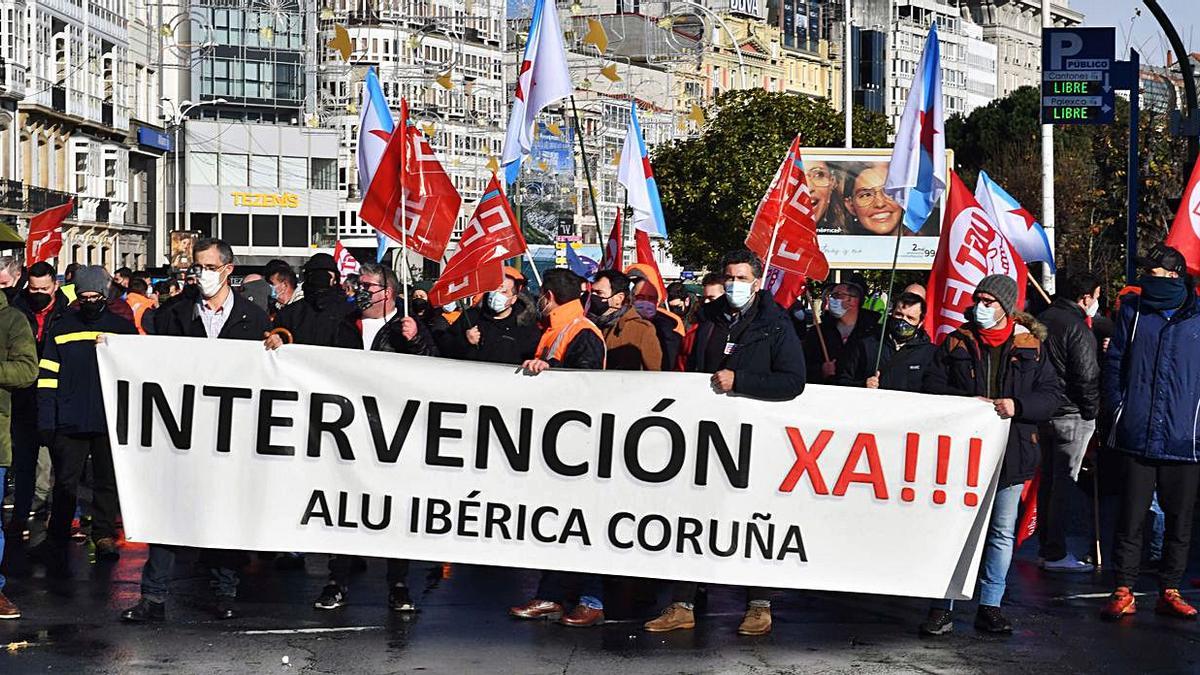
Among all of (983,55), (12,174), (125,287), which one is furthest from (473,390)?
(983,55)

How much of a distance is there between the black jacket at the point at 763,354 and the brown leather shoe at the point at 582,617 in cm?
132

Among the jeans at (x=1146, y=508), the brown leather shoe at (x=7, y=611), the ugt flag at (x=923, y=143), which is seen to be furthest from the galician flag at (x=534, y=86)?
the jeans at (x=1146, y=508)

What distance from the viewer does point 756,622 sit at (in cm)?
976

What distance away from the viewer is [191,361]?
9.91m

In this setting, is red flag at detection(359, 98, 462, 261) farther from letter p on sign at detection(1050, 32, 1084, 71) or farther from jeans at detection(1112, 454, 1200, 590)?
letter p on sign at detection(1050, 32, 1084, 71)

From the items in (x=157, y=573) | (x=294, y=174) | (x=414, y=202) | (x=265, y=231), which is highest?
Answer: (x=294, y=174)

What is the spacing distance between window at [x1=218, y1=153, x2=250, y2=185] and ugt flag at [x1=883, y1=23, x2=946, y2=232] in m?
80.8

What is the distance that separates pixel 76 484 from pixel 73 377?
3.22ft

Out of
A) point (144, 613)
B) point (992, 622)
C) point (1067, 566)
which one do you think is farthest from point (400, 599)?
point (1067, 566)

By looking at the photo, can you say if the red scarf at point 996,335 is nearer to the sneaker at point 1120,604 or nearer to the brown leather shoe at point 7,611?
the sneaker at point 1120,604

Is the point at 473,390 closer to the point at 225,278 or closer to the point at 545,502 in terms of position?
the point at 545,502

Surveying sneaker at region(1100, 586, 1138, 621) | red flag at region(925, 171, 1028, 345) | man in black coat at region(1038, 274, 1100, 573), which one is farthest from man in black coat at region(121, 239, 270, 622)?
man in black coat at region(1038, 274, 1100, 573)

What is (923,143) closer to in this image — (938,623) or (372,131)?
(938,623)

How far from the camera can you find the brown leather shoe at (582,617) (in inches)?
390
